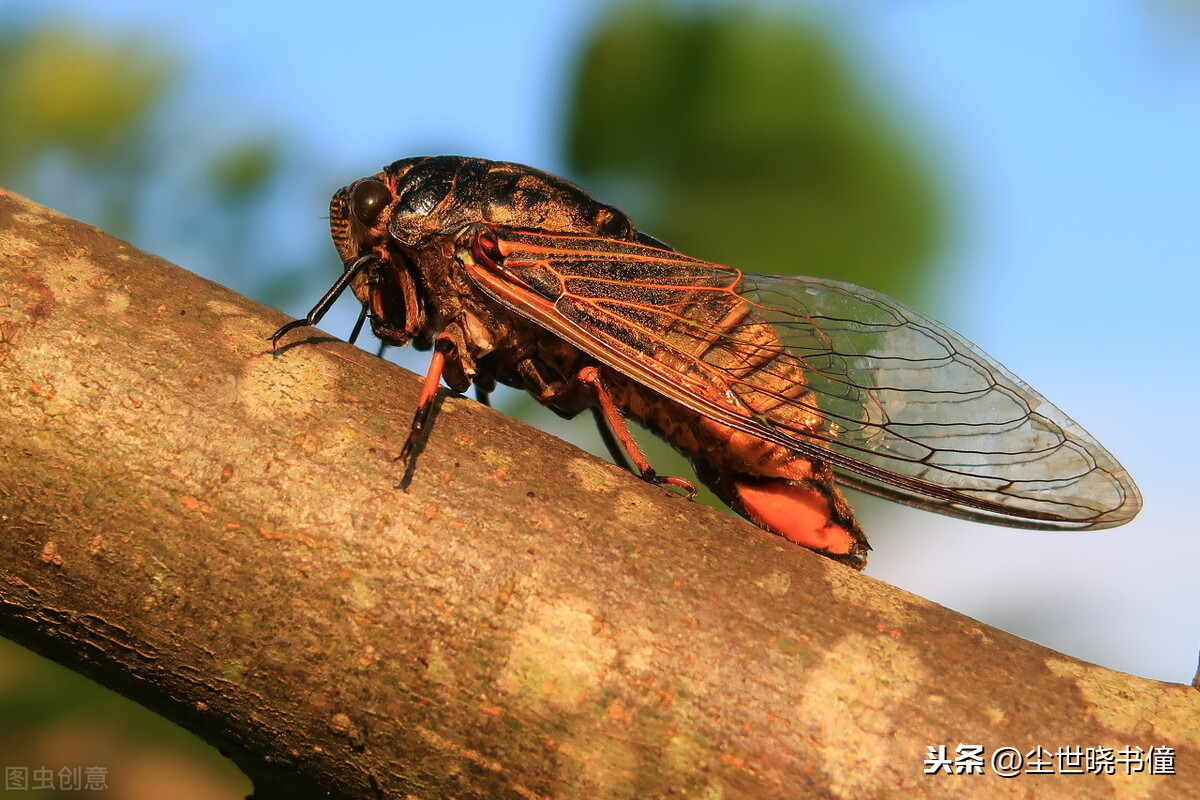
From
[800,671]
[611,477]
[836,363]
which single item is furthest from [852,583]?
[836,363]

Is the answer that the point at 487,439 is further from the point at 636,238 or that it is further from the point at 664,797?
the point at 636,238

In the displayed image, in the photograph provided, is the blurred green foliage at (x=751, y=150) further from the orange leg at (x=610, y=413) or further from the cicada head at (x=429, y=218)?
the orange leg at (x=610, y=413)

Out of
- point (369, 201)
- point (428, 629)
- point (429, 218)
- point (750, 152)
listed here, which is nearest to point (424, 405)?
point (428, 629)

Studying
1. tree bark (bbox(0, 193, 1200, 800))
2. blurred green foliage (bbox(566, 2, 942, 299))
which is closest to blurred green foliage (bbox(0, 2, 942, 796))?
blurred green foliage (bbox(566, 2, 942, 299))

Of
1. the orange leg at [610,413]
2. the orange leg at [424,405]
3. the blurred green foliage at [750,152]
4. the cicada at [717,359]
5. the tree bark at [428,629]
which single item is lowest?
the tree bark at [428,629]

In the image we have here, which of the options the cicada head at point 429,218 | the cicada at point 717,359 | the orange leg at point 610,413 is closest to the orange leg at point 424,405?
the cicada at point 717,359

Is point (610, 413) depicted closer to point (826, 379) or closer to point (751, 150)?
point (826, 379)
